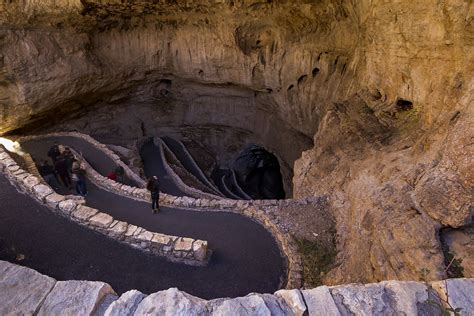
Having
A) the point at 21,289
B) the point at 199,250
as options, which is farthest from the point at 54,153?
the point at 21,289

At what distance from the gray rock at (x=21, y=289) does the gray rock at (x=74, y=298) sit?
78 millimetres

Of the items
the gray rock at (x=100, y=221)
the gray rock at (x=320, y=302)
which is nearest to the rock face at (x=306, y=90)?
the gray rock at (x=320, y=302)

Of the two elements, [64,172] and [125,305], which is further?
[64,172]

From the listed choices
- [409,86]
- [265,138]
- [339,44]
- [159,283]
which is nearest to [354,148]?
[409,86]

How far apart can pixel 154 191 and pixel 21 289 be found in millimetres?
4456

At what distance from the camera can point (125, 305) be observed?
2340 millimetres

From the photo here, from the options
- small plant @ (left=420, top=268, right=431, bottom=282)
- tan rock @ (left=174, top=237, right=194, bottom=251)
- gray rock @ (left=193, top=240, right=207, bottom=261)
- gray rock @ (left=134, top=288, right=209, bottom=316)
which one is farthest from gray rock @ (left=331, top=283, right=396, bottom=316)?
tan rock @ (left=174, top=237, right=194, bottom=251)

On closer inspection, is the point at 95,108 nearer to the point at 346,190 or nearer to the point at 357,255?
the point at 346,190

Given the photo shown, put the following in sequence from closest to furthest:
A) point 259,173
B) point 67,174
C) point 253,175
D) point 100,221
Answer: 1. point 100,221
2. point 67,174
3. point 253,175
4. point 259,173

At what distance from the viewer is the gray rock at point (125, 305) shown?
2.28m

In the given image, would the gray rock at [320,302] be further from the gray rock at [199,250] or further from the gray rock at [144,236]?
the gray rock at [144,236]

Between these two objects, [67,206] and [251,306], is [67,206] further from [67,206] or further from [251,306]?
[251,306]

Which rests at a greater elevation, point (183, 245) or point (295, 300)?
point (295, 300)

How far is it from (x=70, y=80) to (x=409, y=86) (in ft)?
46.2
